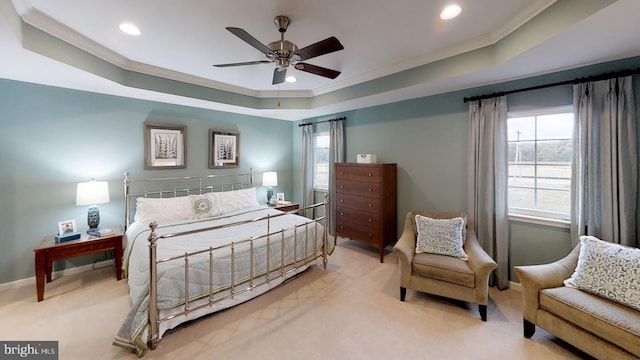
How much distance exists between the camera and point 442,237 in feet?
9.75

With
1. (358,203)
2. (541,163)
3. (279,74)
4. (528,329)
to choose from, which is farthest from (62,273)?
A: (541,163)

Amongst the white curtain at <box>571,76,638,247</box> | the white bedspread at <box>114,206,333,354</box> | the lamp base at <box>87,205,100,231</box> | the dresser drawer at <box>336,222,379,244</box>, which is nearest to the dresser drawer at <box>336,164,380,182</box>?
the dresser drawer at <box>336,222,379,244</box>

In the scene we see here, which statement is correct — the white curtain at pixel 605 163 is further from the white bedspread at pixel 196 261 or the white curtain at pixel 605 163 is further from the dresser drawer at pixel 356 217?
the white bedspread at pixel 196 261

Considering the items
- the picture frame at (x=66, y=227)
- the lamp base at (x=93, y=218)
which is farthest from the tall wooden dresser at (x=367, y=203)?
the picture frame at (x=66, y=227)

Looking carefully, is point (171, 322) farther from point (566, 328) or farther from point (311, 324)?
point (566, 328)

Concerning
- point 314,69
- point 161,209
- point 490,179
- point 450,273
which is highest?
point 314,69

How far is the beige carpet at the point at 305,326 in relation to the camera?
6.78 feet

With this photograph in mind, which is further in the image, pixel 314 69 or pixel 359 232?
pixel 359 232

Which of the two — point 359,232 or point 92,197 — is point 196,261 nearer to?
point 92,197

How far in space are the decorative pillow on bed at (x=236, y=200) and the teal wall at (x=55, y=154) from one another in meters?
0.97

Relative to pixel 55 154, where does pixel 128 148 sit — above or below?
above

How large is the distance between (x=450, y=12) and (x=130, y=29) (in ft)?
9.82

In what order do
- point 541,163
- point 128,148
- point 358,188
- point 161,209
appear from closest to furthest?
point 541,163 < point 161,209 < point 128,148 < point 358,188

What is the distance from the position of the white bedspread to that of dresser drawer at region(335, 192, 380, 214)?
0.90m
